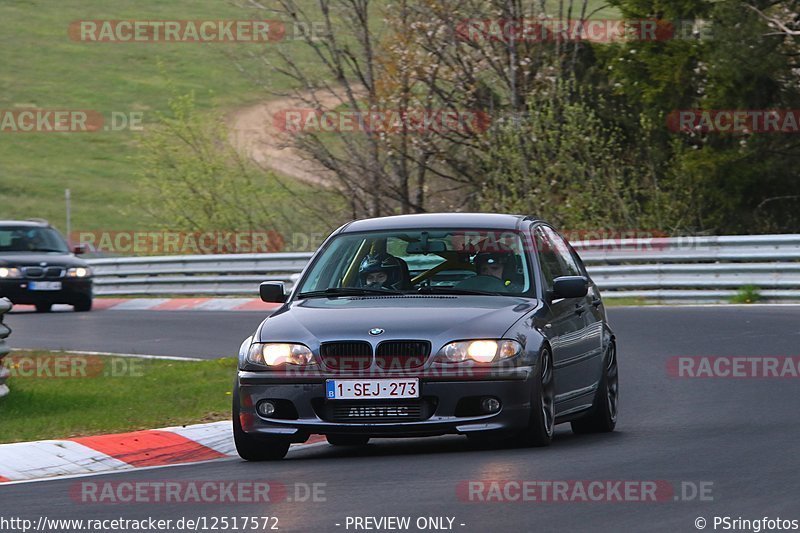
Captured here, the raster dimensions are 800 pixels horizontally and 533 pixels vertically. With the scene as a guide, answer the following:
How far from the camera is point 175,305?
93.4 ft

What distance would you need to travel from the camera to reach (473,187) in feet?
104

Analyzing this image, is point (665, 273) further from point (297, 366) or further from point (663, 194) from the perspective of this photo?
point (297, 366)

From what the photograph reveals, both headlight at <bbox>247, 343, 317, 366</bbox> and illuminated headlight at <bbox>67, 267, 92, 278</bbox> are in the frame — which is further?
illuminated headlight at <bbox>67, 267, 92, 278</bbox>

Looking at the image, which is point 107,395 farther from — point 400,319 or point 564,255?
point 400,319

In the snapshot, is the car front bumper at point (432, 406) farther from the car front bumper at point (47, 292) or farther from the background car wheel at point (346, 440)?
the car front bumper at point (47, 292)

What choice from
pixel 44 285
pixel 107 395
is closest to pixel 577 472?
pixel 107 395

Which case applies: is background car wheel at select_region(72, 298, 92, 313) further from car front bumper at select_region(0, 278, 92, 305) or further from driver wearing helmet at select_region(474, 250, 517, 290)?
driver wearing helmet at select_region(474, 250, 517, 290)

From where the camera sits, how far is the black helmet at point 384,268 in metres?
10.4

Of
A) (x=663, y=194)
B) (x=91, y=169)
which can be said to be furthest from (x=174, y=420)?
(x=91, y=169)

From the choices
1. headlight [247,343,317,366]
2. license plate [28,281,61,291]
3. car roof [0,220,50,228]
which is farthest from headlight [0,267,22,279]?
headlight [247,343,317,366]

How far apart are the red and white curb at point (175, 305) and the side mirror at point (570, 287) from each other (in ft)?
51.9

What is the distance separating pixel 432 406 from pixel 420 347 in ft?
1.11

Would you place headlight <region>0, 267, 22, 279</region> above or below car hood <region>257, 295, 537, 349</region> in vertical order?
below

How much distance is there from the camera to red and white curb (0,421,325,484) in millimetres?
10055
